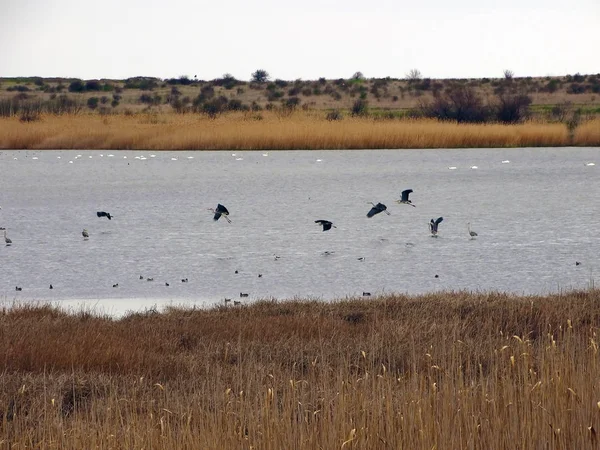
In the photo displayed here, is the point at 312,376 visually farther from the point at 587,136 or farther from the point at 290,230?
the point at 587,136

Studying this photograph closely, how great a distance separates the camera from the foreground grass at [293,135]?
30625 mm

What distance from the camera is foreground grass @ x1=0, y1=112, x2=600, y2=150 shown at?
1206 inches

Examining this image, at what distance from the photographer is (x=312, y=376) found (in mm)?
6020

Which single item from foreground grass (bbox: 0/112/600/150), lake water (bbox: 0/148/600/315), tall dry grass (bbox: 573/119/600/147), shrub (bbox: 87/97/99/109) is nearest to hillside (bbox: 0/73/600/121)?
shrub (bbox: 87/97/99/109)

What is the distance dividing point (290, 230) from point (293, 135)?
1620 centimetres

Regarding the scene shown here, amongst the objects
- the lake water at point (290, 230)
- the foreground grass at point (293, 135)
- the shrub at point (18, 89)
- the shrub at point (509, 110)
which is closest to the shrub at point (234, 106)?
the foreground grass at point (293, 135)

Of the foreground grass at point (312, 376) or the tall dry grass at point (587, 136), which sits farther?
A: the tall dry grass at point (587, 136)

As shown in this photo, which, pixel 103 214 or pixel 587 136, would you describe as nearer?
pixel 103 214

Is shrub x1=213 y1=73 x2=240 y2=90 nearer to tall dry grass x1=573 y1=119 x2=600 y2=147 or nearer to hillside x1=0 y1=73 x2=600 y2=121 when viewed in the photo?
hillside x1=0 y1=73 x2=600 y2=121

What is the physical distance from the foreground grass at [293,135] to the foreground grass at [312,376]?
72.4 feet

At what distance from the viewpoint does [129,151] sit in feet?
109

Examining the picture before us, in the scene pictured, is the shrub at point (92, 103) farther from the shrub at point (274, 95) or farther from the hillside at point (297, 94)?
the shrub at point (274, 95)

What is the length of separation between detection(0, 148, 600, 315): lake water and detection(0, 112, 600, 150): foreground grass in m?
2.78

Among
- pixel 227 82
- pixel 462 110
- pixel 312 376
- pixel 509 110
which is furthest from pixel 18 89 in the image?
pixel 312 376
